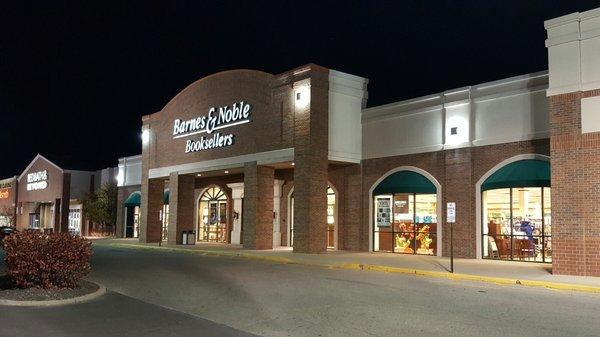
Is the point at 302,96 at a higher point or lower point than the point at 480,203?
higher

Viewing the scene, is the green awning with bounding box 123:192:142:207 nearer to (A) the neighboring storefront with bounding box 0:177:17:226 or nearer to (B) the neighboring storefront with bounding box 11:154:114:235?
(B) the neighboring storefront with bounding box 11:154:114:235

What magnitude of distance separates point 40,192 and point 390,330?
54666mm

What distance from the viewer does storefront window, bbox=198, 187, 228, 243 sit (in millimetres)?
37375

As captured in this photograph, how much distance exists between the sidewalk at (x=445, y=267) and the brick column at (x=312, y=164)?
1.45m

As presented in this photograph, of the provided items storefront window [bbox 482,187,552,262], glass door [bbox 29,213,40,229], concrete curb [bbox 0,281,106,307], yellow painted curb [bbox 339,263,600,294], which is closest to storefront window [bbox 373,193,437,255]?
storefront window [bbox 482,187,552,262]

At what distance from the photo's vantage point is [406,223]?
27.1 meters

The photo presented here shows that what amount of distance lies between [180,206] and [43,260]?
22.8 meters

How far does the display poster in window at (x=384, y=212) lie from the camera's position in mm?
27656

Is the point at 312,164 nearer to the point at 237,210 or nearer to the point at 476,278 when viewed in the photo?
the point at 237,210

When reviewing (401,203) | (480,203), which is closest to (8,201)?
(401,203)

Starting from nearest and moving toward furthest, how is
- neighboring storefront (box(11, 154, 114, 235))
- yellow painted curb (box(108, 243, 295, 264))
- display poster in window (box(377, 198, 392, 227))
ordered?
1. yellow painted curb (box(108, 243, 295, 264))
2. display poster in window (box(377, 198, 392, 227))
3. neighboring storefront (box(11, 154, 114, 235))

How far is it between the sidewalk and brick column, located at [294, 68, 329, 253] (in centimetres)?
145

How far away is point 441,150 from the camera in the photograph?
25484mm

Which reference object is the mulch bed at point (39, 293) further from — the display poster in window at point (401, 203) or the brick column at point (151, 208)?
the brick column at point (151, 208)
